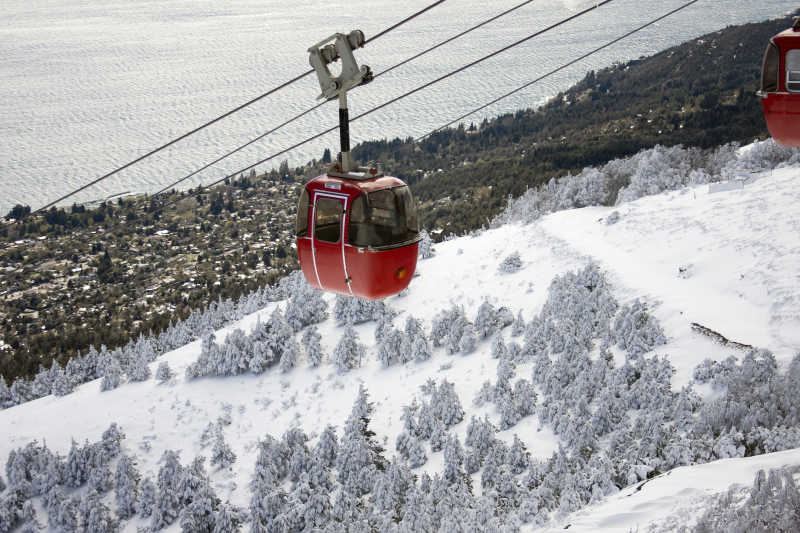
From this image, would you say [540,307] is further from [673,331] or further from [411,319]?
[673,331]

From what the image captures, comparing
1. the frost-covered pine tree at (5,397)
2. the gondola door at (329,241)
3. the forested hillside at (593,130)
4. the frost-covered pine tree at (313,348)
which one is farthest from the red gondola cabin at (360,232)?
the forested hillside at (593,130)

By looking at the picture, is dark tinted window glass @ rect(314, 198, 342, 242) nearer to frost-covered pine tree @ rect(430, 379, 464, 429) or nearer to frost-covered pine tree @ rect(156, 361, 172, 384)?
frost-covered pine tree @ rect(430, 379, 464, 429)

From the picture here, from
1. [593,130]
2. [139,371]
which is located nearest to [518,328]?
[139,371]

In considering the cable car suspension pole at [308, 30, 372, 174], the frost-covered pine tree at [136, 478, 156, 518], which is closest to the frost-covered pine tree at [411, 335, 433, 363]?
the frost-covered pine tree at [136, 478, 156, 518]

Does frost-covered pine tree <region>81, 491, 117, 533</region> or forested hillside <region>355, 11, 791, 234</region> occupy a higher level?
frost-covered pine tree <region>81, 491, 117, 533</region>

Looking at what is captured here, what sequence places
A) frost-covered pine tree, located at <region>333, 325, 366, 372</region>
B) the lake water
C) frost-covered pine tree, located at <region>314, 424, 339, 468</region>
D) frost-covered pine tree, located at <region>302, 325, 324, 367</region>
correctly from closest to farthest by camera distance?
frost-covered pine tree, located at <region>314, 424, 339, 468</region>
frost-covered pine tree, located at <region>333, 325, 366, 372</region>
frost-covered pine tree, located at <region>302, 325, 324, 367</region>
the lake water

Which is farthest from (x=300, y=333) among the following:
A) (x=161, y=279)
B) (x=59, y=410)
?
(x=161, y=279)
